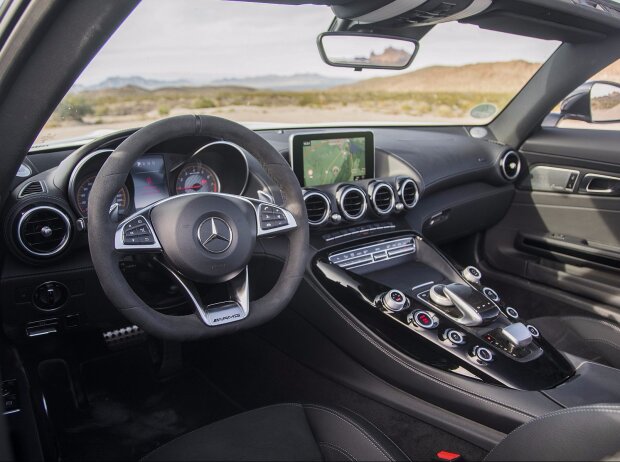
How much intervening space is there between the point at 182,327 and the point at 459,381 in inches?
43.5

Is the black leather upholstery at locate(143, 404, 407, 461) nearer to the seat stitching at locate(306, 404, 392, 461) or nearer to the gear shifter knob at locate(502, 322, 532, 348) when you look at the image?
the seat stitching at locate(306, 404, 392, 461)

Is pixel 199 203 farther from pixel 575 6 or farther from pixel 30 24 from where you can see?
pixel 575 6

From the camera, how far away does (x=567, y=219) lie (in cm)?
359

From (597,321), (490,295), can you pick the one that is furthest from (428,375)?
(597,321)

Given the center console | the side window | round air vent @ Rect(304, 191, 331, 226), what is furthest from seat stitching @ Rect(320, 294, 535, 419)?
the side window

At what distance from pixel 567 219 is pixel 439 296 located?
5.04ft

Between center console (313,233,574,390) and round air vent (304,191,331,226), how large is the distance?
154mm

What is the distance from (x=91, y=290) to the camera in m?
2.22

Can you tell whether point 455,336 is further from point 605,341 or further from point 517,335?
point 605,341

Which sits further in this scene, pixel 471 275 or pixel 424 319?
pixel 471 275

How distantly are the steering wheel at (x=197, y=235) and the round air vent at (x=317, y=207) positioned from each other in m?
0.65

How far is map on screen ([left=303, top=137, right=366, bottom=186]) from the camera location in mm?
2734

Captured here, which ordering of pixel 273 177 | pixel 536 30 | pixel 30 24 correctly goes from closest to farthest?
pixel 30 24, pixel 273 177, pixel 536 30

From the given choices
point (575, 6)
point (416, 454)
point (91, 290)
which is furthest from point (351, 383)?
point (575, 6)
